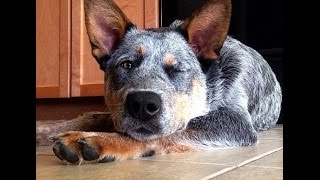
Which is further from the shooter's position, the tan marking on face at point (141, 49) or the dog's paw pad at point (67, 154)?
the tan marking on face at point (141, 49)

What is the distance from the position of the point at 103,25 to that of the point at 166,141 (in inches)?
21.7

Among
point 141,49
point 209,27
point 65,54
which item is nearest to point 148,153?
point 141,49

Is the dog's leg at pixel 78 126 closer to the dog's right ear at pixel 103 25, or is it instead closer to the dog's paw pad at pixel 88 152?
the dog's right ear at pixel 103 25

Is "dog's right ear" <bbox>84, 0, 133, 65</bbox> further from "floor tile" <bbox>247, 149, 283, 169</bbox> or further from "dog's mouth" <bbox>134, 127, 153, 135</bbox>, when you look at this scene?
"floor tile" <bbox>247, 149, 283, 169</bbox>

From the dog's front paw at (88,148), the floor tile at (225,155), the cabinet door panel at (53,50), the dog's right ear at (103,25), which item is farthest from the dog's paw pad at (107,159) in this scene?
the cabinet door panel at (53,50)

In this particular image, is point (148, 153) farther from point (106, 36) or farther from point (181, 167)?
point (106, 36)

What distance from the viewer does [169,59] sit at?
4.97 feet

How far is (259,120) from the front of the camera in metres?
2.06

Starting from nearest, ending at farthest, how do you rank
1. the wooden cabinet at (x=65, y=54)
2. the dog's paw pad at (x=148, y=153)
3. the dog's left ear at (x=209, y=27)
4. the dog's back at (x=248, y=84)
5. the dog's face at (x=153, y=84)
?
the dog's paw pad at (x=148, y=153)
the dog's face at (x=153, y=84)
the dog's left ear at (x=209, y=27)
the dog's back at (x=248, y=84)
the wooden cabinet at (x=65, y=54)

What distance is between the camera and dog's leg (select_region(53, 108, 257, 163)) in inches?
41.9

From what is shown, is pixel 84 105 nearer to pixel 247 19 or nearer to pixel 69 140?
pixel 247 19

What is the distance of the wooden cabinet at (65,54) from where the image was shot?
2561 millimetres

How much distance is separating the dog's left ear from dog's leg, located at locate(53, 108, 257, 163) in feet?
0.76
